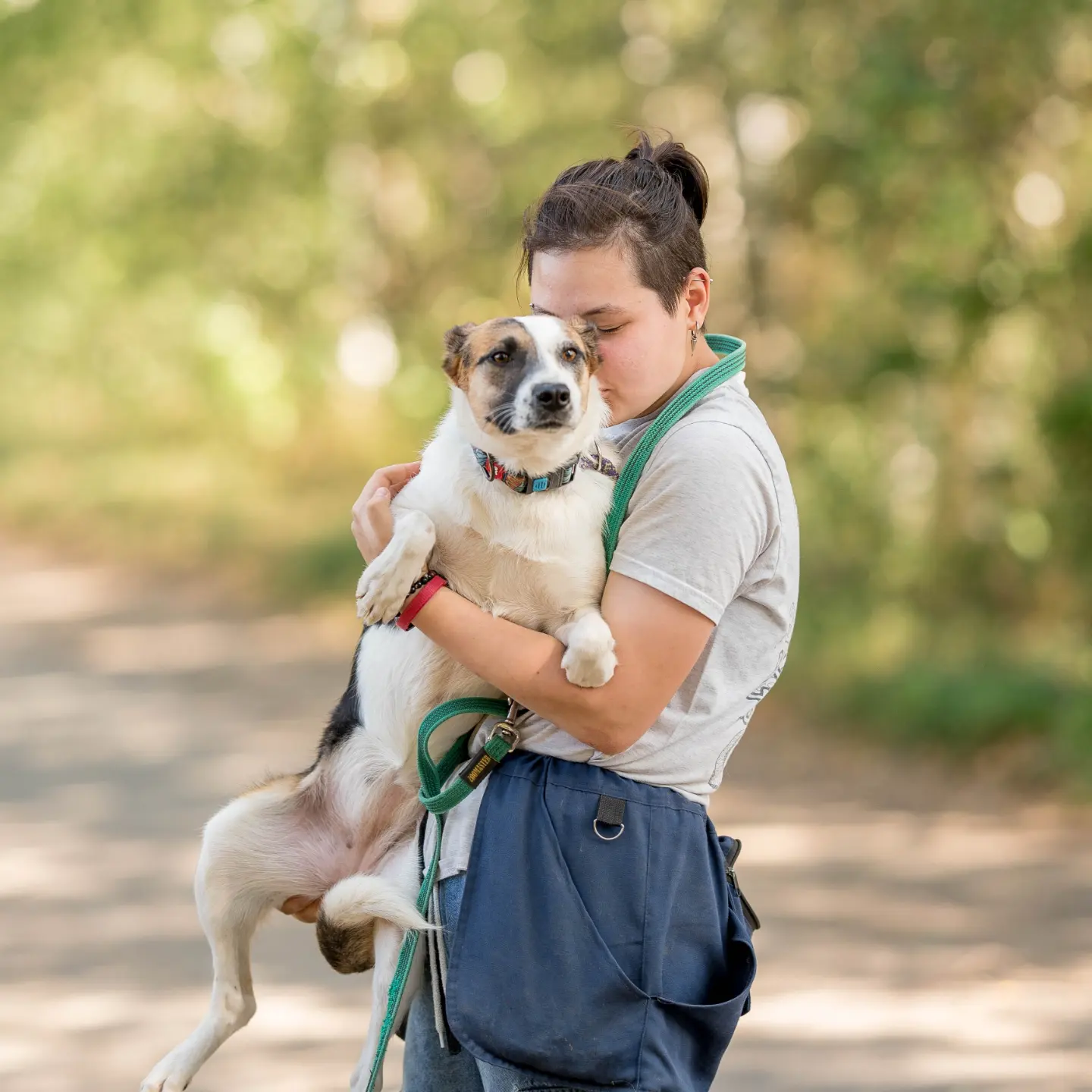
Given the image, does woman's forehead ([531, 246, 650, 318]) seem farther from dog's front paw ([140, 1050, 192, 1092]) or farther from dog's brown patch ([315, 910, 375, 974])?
dog's front paw ([140, 1050, 192, 1092])

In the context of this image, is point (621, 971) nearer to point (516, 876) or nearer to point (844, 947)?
point (516, 876)

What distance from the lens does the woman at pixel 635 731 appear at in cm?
182

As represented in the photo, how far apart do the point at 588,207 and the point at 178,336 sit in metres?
12.9

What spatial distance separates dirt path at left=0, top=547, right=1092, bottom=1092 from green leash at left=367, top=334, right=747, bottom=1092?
2196 millimetres

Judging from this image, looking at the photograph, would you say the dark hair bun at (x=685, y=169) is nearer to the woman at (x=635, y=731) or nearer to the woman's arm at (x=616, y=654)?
the woman at (x=635, y=731)

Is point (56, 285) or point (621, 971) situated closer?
point (621, 971)

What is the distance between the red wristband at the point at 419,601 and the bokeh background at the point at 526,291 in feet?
8.73

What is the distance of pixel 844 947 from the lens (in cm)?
502

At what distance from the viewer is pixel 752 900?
17.6 ft

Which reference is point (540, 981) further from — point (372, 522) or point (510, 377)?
point (510, 377)

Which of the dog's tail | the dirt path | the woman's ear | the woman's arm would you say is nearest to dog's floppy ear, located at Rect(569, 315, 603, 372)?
the woman's ear

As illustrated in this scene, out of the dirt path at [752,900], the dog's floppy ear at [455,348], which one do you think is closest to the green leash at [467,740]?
the dog's floppy ear at [455,348]

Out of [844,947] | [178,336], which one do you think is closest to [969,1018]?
[844,947]

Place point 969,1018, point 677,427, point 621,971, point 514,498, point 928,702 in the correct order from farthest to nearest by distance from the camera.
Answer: point 928,702 < point 969,1018 < point 514,498 < point 677,427 < point 621,971
